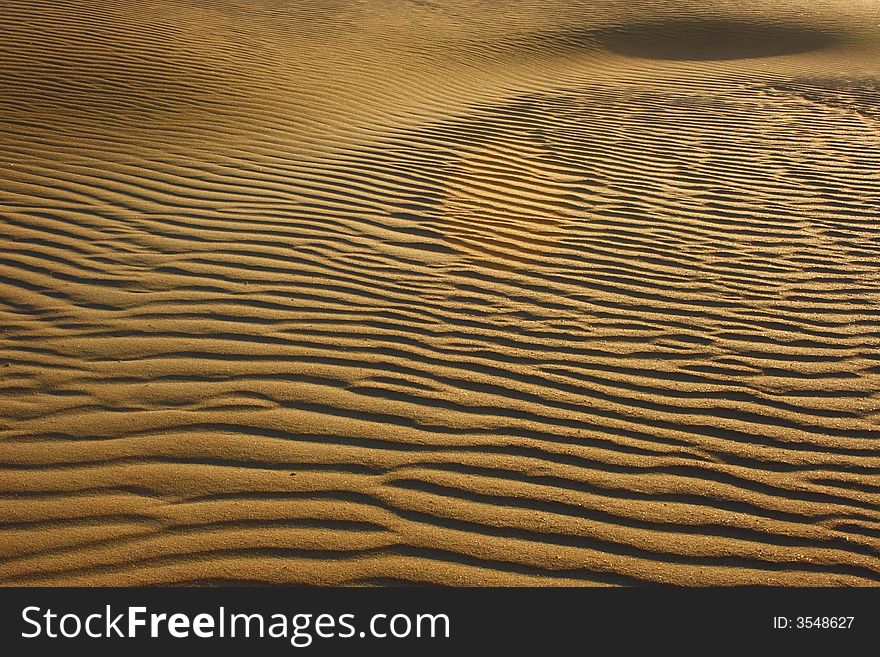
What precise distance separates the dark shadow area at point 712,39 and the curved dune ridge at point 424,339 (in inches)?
165

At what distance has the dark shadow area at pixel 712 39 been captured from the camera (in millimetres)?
11695

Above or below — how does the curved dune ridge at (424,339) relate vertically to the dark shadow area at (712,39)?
below

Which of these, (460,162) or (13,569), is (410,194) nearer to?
(460,162)

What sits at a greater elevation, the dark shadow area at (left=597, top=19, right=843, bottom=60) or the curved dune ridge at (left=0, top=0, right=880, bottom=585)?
the dark shadow area at (left=597, top=19, right=843, bottom=60)

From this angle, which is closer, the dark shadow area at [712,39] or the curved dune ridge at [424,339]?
the curved dune ridge at [424,339]

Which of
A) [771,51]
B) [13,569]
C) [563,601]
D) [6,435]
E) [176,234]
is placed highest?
[771,51]

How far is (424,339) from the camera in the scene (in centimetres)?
370

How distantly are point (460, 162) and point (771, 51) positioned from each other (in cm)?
808

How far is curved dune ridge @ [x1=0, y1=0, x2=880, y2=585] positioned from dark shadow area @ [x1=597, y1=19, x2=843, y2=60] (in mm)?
4187

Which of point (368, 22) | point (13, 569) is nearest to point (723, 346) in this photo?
point (13, 569)

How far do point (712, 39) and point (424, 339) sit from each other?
1083 cm

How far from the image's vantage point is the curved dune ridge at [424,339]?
2.55 meters

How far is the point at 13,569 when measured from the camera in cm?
234

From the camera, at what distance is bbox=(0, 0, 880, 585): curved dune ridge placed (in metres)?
2.55
